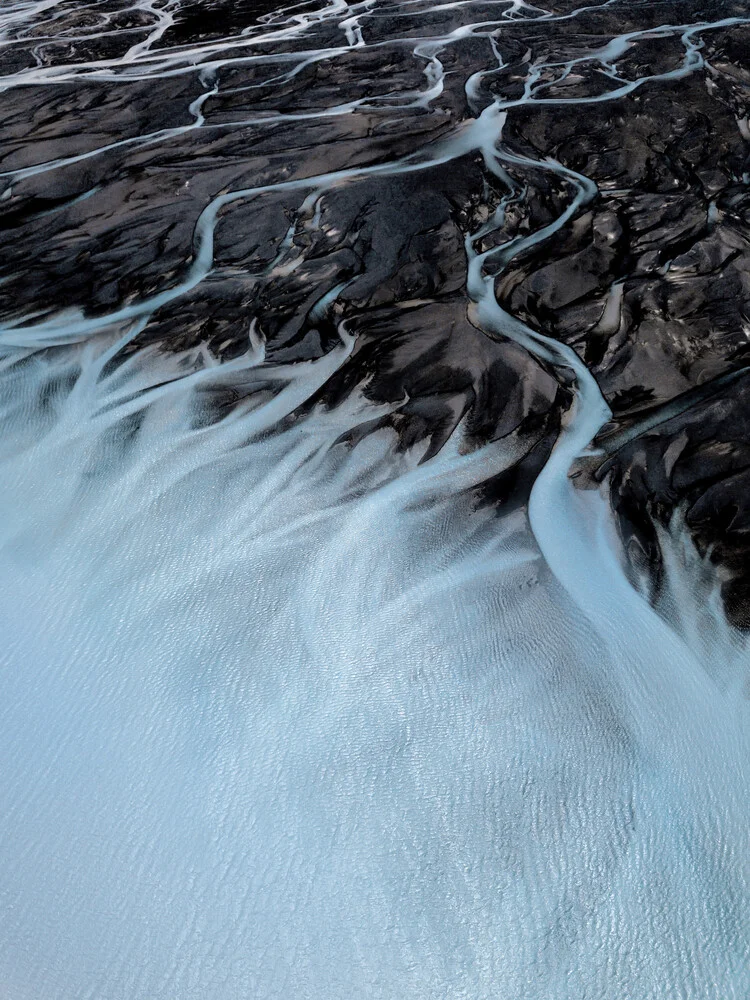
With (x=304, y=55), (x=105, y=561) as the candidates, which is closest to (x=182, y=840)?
(x=105, y=561)

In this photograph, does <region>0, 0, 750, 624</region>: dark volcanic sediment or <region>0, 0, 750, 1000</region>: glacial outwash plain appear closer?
<region>0, 0, 750, 1000</region>: glacial outwash plain

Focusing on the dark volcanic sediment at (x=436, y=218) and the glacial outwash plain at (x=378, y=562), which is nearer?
the glacial outwash plain at (x=378, y=562)

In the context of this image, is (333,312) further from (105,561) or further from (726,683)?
(726,683)

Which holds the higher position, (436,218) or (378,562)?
(436,218)

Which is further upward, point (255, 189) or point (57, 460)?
point (255, 189)

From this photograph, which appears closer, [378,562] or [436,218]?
[378,562]
